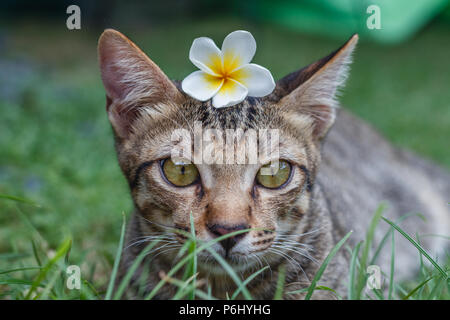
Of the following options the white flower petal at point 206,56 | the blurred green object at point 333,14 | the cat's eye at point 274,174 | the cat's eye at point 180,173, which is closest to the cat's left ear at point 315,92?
the cat's eye at point 274,174

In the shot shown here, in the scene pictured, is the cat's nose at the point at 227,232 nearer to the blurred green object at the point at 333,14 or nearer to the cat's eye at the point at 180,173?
the cat's eye at the point at 180,173

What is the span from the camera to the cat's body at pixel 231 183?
1.45 meters

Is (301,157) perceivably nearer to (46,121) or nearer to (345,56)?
(345,56)

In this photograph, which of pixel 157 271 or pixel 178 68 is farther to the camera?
pixel 178 68

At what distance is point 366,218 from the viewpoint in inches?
101

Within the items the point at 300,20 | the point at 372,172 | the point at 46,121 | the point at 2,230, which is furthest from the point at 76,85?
the point at 372,172

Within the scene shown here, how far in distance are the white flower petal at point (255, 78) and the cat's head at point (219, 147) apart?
0.13 meters

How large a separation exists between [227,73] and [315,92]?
1.21 ft

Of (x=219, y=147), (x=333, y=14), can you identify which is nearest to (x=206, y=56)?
(x=219, y=147)

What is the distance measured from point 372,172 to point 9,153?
2.39 m

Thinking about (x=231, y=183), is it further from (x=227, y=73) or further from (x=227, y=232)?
(x=227, y=73)

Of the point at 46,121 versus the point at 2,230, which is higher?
the point at 46,121

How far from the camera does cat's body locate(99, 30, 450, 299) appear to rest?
4.76 feet

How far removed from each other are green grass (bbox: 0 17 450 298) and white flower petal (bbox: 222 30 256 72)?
1.90ft
